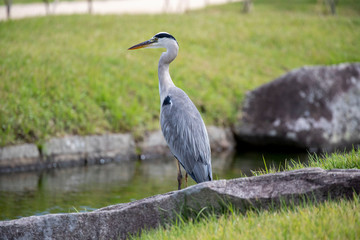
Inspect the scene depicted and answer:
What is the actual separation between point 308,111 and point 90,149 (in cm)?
525

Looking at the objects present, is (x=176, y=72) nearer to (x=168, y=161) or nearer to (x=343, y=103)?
(x=168, y=161)

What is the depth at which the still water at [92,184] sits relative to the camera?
706 cm

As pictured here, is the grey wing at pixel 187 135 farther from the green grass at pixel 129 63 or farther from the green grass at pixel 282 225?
the green grass at pixel 129 63

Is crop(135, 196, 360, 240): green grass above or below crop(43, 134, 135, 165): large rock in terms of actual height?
above

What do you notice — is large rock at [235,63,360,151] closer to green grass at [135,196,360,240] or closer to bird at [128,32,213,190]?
bird at [128,32,213,190]

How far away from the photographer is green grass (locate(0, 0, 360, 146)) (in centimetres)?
991

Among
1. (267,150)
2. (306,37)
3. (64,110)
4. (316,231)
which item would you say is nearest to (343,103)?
(267,150)

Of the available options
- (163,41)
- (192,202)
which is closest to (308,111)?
(163,41)

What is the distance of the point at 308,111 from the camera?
1168cm

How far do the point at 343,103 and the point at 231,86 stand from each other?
2875 millimetres

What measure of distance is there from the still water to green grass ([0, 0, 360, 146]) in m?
0.86

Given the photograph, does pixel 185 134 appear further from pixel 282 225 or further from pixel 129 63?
pixel 129 63

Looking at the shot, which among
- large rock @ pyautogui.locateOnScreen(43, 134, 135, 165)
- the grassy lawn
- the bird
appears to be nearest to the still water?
large rock @ pyautogui.locateOnScreen(43, 134, 135, 165)

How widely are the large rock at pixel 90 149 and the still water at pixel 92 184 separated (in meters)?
0.27
